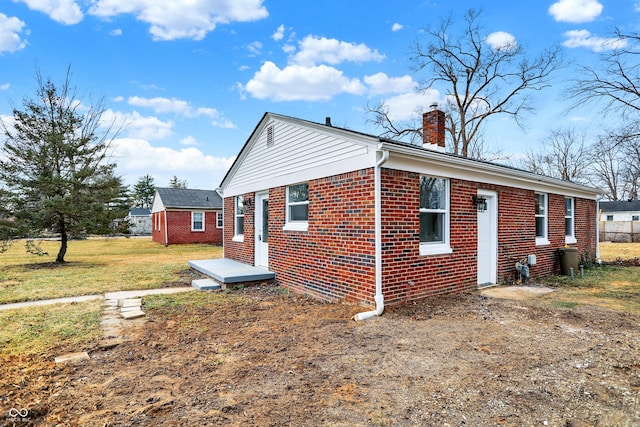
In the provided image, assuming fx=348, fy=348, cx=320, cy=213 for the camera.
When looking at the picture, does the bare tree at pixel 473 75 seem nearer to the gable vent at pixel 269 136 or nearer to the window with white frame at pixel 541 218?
the window with white frame at pixel 541 218

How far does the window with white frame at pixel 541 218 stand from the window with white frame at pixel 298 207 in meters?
6.64

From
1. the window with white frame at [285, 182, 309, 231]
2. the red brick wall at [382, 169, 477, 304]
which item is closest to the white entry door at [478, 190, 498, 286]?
the red brick wall at [382, 169, 477, 304]

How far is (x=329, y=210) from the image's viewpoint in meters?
6.96

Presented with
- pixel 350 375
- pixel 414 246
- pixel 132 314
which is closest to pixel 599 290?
pixel 414 246

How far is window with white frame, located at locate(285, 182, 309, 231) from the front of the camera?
7.86 m

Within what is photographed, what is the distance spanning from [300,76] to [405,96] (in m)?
11.7

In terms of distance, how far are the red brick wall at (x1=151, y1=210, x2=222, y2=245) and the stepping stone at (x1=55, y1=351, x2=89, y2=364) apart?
20743 millimetres

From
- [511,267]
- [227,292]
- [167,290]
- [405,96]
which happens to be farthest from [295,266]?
[405,96]

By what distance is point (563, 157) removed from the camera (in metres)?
34.1

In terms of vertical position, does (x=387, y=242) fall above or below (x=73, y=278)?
above

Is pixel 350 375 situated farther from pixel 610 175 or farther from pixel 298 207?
pixel 610 175

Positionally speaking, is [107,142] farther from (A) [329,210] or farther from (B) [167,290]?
(A) [329,210]

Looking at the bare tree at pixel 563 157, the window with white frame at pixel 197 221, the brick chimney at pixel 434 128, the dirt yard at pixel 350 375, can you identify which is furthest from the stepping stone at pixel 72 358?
the bare tree at pixel 563 157

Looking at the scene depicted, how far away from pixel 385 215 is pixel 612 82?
15643 millimetres
